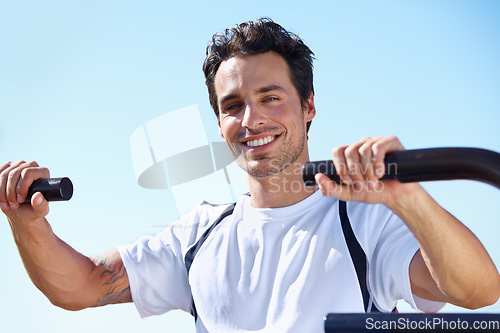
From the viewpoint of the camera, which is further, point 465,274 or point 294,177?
point 294,177

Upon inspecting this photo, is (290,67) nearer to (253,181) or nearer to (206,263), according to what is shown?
(253,181)

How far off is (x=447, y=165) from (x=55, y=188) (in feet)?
3.71

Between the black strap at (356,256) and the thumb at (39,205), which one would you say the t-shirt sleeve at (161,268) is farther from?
the thumb at (39,205)

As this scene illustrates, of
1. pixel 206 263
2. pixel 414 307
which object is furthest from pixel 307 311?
pixel 206 263

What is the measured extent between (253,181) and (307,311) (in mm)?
663

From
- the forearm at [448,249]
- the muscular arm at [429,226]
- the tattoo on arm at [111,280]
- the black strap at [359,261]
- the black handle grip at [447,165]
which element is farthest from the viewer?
the tattoo on arm at [111,280]

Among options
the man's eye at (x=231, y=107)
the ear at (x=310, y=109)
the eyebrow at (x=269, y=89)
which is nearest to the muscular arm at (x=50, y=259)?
the man's eye at (x=231, y=107)

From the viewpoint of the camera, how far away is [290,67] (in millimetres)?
2393

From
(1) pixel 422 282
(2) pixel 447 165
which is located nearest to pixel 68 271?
(1) pixel 422 282

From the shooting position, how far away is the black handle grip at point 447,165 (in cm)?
105

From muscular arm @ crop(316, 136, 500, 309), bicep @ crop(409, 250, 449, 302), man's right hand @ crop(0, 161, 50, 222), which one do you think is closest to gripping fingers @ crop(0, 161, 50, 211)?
man's right hand @ crop(0, 161, 50, 222)

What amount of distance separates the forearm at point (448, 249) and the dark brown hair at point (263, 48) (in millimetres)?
1178

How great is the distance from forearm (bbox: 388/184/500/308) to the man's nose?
3.07ft

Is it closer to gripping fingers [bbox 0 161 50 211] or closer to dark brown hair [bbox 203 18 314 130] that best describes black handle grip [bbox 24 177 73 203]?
gripping fingers [bbox 0 161 50 211]
